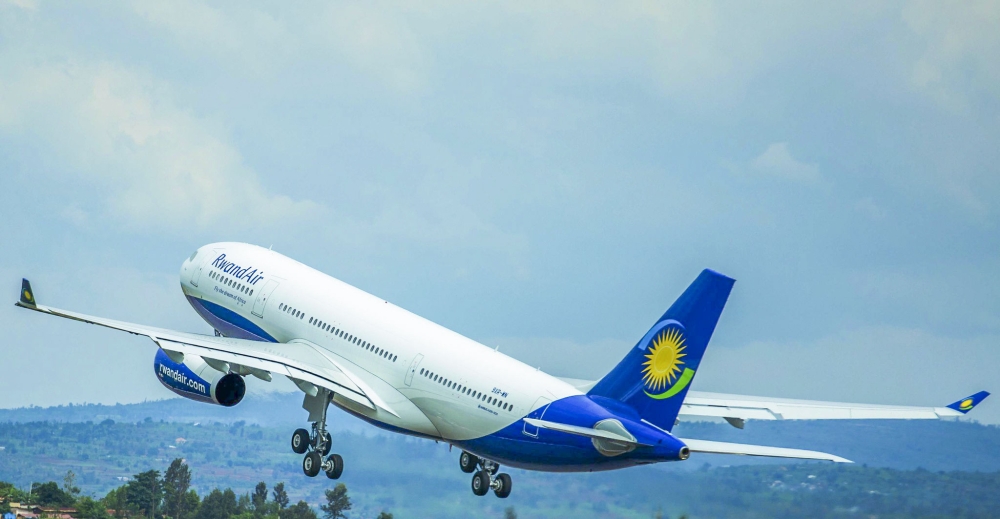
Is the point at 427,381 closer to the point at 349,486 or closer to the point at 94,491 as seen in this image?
the point at 349,486

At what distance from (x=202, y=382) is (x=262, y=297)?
4.34 metres

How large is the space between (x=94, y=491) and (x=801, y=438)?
73115 mm

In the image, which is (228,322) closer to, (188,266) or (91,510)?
(188,266)

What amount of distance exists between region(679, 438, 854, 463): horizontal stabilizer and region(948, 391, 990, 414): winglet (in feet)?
13.1

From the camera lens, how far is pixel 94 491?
394 feet

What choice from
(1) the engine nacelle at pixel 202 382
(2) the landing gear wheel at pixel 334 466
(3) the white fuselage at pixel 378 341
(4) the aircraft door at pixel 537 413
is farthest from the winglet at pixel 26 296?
(4) the aircraft door at pixel 537 413

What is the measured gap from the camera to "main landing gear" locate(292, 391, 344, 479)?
45500 millimetres

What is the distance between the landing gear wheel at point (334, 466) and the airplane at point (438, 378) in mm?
42

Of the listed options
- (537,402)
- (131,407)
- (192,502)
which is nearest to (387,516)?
(192,502)

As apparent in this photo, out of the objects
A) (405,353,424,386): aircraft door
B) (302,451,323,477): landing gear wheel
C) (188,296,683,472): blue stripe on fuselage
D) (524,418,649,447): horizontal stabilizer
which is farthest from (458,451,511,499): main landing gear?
(524,418,649,447): horizontal stabilizer

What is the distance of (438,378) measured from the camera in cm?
4197

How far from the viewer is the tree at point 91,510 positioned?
6250cm

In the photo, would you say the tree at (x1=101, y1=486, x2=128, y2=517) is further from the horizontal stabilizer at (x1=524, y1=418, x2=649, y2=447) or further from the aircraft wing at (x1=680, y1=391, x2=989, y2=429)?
the horizontal stabilizer at (x1=524, y1=418, x2=649, y2=447)

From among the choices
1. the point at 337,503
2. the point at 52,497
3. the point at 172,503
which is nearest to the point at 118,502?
the point at 172,503
